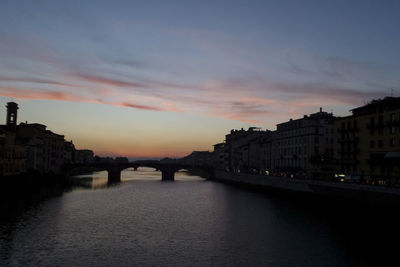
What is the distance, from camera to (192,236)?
52.2 metres

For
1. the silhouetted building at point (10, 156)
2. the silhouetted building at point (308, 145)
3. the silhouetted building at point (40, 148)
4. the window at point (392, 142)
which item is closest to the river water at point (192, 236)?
the window at point (392, 142)

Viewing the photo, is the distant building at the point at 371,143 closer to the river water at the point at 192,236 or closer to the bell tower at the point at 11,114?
the river water at the point at 192,236

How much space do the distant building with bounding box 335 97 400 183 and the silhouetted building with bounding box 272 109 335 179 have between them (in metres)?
12.2

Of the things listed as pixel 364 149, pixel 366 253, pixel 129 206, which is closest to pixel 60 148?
pixel 129 206

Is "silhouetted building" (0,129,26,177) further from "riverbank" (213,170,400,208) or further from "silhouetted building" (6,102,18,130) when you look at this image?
"riverbank" (213,170,400,208)

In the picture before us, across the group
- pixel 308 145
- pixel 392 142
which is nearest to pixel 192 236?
pixel 392 142

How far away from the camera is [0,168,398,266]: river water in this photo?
40656mm

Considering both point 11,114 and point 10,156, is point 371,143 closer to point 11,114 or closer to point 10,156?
point 10,156

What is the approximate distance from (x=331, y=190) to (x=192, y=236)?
43426 millimetres

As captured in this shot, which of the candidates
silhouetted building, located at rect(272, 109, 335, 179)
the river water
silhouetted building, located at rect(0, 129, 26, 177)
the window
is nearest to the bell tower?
silhouetted building, located at rect(0, 129, 26, 177)

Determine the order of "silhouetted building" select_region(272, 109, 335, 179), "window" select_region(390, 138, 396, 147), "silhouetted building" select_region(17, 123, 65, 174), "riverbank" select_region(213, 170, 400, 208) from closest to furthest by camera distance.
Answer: "riverbank" select_region(213, 170, 400, 208) → "window" select_region(390, 138, 396, 147) → "silhouetted building" select_region(272, 109, 335, 179) → "silhouetted building" select_region(17, 123, 65, 174)

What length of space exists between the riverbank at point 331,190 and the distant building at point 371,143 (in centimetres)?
637

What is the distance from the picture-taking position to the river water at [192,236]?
133ft

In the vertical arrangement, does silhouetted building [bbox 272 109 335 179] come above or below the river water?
above
